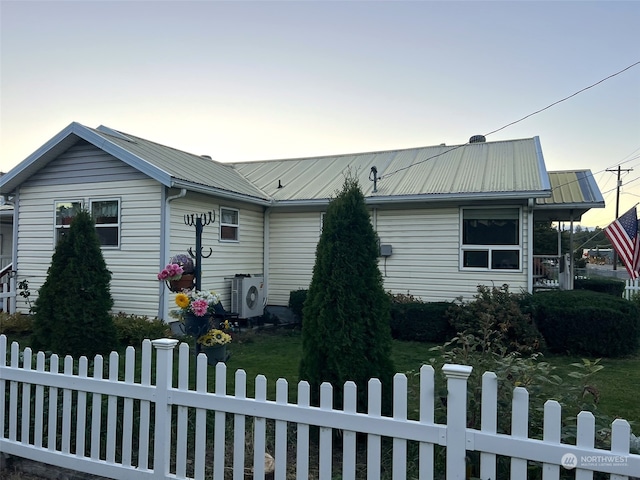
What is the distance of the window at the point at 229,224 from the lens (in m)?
10.4

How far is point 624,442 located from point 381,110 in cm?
990

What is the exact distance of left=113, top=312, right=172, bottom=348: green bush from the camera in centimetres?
806

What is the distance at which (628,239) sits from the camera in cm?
807

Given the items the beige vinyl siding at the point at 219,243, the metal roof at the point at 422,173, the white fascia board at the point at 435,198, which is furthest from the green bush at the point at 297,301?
the metal roof at the point at 422,173

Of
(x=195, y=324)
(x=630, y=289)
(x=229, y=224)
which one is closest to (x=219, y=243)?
(x=229, y=224)

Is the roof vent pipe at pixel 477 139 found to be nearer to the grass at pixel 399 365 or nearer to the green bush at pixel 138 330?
the grass at pixel 399 365

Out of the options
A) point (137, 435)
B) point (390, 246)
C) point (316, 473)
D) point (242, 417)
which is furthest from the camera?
point (390, 246)

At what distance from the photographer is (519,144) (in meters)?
12.6

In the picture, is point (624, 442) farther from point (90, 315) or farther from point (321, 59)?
point (321, 59)

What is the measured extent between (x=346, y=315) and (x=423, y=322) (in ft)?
19.3

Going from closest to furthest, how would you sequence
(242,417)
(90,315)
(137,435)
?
1. (242,417)
2. (137,435)
3. (90,315)

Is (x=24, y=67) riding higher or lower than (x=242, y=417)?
higher

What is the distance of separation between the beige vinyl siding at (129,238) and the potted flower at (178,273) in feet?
3.25

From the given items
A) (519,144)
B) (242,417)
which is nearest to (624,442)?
(242,417)
